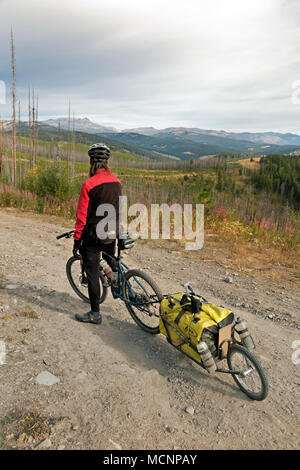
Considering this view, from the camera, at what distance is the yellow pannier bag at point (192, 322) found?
11.3ft

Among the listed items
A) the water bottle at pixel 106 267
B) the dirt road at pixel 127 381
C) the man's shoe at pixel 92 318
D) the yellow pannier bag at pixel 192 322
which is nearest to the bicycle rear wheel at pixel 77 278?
the dirt road at pixel 127 381

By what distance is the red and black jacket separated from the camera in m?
4.19

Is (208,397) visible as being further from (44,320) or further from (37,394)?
(44,320)

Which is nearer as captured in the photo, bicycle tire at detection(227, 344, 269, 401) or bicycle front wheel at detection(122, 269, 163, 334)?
bicycle tire at detection(227, 344, 269, 401)

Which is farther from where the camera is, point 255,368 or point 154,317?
point 154,317

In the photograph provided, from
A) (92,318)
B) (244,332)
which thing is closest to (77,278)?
(92,318)

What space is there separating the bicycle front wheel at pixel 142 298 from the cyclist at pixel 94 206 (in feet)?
1.70

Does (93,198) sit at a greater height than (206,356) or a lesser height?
greater

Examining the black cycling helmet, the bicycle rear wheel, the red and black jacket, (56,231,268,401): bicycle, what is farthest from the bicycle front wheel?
the black cycling helmet

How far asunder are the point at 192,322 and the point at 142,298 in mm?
1379

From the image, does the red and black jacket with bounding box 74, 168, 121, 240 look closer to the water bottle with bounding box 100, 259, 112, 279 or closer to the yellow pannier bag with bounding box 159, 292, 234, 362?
the water bottle with bounding box 100, 259, 112, 279

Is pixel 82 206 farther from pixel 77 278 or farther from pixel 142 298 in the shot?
pixel 77 278

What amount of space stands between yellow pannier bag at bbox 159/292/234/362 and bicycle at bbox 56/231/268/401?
30 millimetres

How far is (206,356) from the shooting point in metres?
3.32
